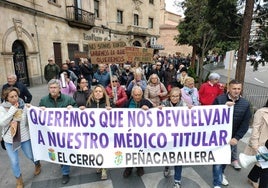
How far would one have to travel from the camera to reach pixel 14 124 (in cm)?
317

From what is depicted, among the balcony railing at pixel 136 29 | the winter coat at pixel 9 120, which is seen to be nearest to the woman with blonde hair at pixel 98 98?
the winter coat at pixel 9 120

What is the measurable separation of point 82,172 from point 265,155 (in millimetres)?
3006

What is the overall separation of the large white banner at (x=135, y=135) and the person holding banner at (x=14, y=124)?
11 cm

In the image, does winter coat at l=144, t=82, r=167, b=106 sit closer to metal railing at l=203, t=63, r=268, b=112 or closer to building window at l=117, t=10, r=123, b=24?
metal railing at l=203, t=63, r=268, b=112

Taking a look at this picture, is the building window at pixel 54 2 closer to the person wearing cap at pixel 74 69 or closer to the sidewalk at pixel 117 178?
the person wearing cap at pixel 74 69

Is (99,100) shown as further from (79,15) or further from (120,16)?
(120,16)

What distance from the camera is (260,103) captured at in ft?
26.8

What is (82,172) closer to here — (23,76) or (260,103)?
(260,103)

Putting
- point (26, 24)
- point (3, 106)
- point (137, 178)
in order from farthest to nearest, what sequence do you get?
point (26, 24) → point (137, 178) → point (3, 106)

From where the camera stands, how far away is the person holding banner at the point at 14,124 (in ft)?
10.2

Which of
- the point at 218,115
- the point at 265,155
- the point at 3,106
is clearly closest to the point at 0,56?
the point at 3,106

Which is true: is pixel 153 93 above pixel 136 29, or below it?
below

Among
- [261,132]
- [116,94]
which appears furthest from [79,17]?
[261,132]

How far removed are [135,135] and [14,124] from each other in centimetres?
182
